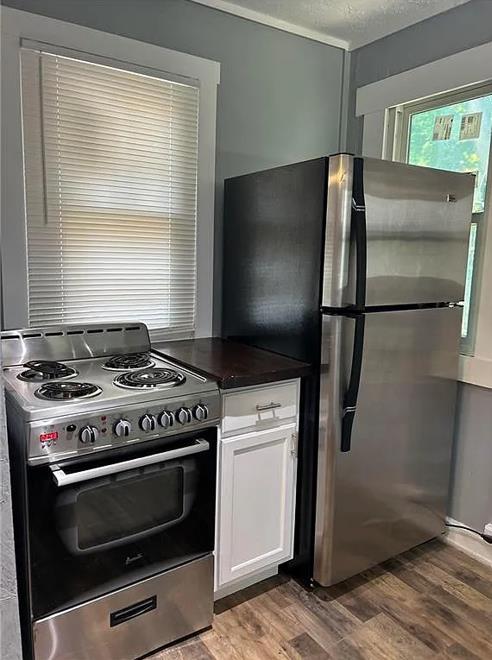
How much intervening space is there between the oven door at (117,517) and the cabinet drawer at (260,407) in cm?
11

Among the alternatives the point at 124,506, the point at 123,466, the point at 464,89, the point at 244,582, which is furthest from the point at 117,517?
the point at 464,89

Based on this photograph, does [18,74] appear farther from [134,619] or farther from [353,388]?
[134,619]

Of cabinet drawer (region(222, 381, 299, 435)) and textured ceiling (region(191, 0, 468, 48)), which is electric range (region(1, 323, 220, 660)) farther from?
textured ceiling (region(191, 0, 468, 48))

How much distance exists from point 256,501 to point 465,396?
3.80ft

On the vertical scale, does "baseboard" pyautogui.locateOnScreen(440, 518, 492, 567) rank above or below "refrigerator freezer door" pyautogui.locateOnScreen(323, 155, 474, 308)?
below

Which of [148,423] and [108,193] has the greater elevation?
[108,193]

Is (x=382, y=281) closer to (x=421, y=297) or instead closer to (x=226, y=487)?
(x=421, y=297)

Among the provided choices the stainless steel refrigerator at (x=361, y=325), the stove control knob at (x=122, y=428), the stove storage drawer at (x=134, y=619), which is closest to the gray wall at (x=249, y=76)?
the stainless steel refrigerator at (x=361, y=325)

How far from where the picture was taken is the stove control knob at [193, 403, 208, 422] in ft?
5.86

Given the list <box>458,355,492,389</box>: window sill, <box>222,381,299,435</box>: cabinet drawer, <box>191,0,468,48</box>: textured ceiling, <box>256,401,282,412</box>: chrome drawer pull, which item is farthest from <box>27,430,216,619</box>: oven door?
<box>191,0,468,48</box>: textured ceiling

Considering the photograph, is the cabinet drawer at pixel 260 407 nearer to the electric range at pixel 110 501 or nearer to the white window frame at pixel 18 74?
the electric range at pixel 110 501

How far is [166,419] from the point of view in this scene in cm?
171

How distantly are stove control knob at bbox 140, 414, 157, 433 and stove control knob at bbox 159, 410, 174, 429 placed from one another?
0.02 metres

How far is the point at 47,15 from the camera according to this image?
2.02 m
